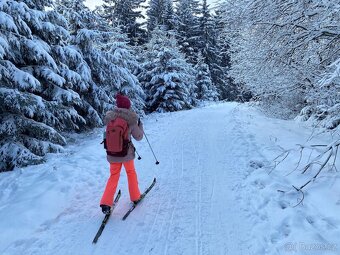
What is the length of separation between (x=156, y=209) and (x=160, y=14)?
44741mm

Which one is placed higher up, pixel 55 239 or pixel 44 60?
pixel 44 60

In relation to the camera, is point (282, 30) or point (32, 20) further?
point (32, 20)

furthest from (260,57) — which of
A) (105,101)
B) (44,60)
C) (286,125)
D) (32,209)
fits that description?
(105,101)

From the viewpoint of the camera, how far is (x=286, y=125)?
12.6 metres

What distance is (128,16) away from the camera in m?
40.6

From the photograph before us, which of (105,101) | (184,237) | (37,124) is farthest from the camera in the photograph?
(105,101)

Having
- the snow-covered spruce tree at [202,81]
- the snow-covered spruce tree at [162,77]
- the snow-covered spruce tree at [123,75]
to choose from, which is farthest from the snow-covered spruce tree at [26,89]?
the snow-covered spruce tree at [202,81]

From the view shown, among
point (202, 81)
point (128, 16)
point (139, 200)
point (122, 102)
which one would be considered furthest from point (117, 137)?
point (128, 16)

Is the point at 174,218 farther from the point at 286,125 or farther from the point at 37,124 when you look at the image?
the point at 286,125

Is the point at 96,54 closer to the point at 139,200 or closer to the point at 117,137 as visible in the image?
the point at 117,137

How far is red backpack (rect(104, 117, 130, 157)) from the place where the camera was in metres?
5.52

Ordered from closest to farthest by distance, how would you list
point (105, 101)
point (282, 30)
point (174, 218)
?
point (174, 218) < point (282, 30) < point (105, 101)

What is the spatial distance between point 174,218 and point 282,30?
5.64 meters

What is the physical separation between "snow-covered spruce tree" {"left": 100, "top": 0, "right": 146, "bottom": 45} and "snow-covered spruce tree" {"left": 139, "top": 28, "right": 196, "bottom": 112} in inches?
532
